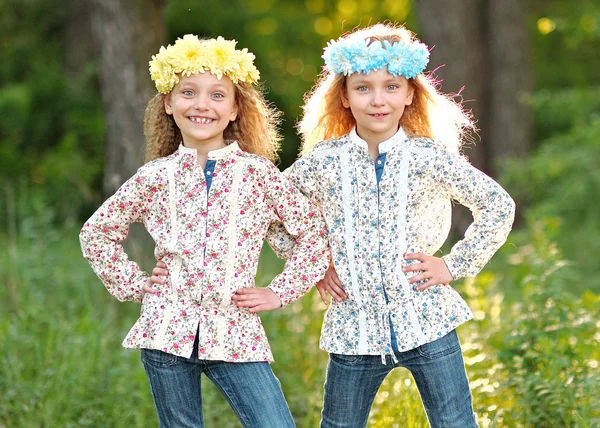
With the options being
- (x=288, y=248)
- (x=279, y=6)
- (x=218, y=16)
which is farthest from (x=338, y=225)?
(x=279, y=6)

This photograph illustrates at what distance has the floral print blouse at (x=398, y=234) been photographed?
3207 millimetres

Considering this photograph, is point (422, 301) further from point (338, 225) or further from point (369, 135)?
point (369, 135)

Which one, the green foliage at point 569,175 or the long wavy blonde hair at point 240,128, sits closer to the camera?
the long wavy blonde hair at point 240,128

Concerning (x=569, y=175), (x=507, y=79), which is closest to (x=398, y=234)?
(x=569, y=175)

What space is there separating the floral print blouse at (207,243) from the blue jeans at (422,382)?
30 centimetres

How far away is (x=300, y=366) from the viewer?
523 cm

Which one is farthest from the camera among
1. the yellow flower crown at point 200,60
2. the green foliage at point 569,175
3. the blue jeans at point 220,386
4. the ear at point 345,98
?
the green foliage at point 569,175

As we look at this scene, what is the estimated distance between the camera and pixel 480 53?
10.9 metres

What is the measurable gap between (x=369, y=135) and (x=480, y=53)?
26.1ft

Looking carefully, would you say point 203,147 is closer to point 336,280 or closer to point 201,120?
point 201,120

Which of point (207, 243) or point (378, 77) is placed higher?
point (378, 77)

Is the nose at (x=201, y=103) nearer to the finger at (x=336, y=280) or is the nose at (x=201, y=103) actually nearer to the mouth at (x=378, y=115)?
the mouth at (x=378, y=115)

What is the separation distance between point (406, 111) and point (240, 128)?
2.13 ft

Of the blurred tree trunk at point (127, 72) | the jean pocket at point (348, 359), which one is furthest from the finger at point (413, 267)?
the blurred tree trunk at point (127, 72)
